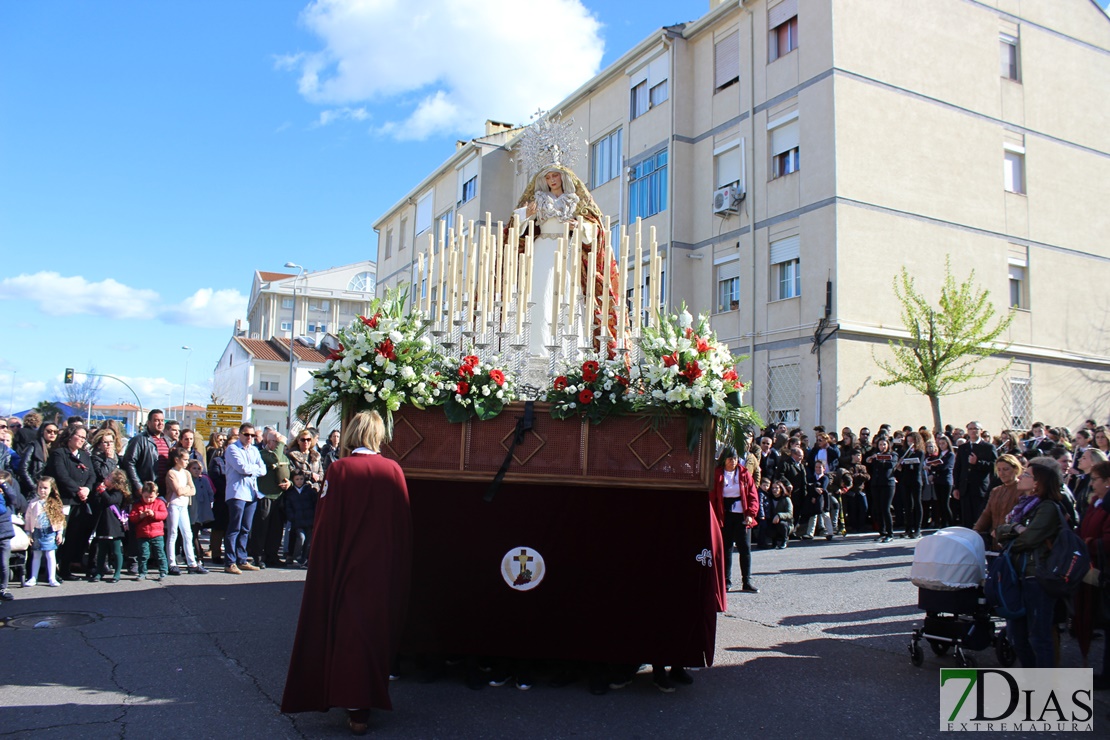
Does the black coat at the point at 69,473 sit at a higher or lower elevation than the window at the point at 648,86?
lower

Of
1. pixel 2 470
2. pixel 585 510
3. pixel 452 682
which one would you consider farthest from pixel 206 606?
pixel 585 510

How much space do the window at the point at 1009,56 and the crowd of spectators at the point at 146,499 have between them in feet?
68.9

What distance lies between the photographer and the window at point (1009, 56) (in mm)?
23250

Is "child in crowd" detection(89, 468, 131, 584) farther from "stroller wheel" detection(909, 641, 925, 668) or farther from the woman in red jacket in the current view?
"stroller wheel" detection(909, 641, 925, 668)

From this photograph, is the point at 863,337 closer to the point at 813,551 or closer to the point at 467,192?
the point at 813,551

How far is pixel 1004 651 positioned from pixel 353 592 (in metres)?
4.86

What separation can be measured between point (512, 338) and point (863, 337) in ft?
49.5

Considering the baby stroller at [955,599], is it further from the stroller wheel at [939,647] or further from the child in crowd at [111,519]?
the child in crowd at [111,519]

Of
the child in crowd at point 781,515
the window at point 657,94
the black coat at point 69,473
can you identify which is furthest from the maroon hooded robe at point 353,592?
the window at point 657,94

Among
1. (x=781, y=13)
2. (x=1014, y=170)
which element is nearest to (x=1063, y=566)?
(x=781, y=13)

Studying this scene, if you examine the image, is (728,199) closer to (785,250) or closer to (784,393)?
(785,250)

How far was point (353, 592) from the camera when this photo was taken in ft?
16.3

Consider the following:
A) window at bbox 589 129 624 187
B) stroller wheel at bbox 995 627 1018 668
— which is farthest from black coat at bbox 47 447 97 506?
window at bbox 589 129 624 187

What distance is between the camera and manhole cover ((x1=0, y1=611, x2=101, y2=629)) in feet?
25.1
